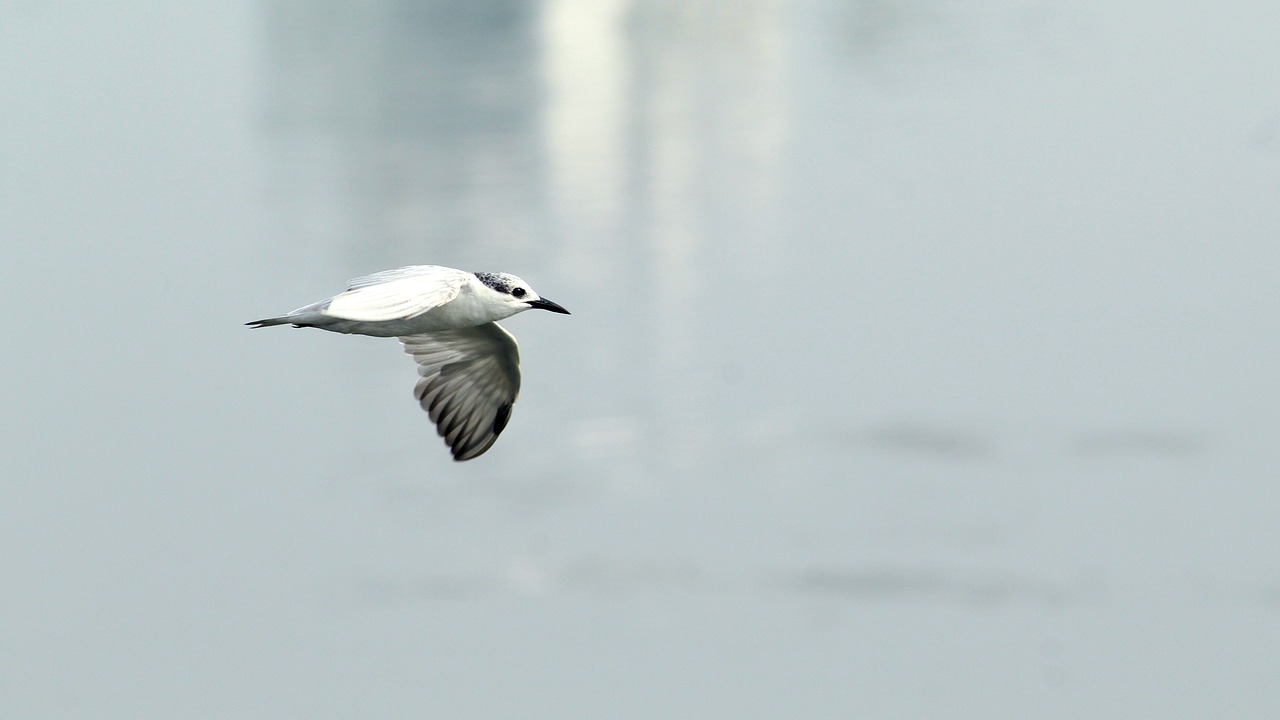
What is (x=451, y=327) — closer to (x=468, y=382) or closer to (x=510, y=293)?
(x=510, y=293)

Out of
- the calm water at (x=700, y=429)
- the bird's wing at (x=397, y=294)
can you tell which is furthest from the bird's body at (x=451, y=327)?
the calm water at (x=700, y=429)

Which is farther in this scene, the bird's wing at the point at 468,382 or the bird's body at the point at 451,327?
the bird's wing at the point at 468,382

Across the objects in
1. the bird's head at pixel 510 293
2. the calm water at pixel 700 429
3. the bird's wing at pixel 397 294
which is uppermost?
the bird's wing at pixel 397 294

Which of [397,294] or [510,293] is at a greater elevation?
[397,294]

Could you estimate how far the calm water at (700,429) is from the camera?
121188 mm

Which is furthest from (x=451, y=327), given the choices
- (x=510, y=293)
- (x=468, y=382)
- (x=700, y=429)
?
(x=700, y=429)

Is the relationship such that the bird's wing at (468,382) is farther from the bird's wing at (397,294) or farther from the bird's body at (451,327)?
the bird's wing at (397,294)

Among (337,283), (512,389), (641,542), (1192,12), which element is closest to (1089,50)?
(1192,12)

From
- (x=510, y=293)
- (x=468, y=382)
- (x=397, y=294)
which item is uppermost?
(x=397, y=294)

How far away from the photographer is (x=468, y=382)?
18766 mm

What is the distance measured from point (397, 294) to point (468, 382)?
3.21 metres

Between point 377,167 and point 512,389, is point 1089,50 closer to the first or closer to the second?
point 377,167

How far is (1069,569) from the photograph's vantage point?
139625 mm

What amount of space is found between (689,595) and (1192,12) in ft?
233
